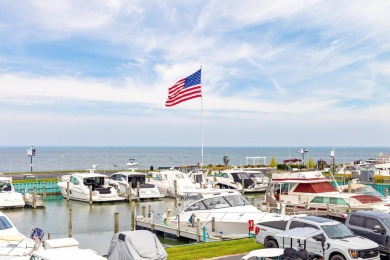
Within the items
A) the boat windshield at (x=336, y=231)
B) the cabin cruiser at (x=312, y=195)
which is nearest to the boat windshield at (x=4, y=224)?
the boat windshield at (x=336, y=231)

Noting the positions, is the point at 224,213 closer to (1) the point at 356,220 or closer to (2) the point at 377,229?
(1) the point at 356,220

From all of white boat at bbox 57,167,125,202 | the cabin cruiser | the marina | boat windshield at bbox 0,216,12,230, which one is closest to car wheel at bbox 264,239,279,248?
the marina

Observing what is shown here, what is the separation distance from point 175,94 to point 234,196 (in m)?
13.1

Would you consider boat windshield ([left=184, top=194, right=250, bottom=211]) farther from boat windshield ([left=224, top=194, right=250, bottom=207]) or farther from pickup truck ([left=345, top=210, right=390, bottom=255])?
pickup truck ([left=345, top=210, right=390, bottom=255])

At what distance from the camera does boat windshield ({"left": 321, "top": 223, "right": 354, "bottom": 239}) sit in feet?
56.6

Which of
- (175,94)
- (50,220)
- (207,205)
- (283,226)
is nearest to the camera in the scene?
(283,226)

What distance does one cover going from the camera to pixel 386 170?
64.8 meters

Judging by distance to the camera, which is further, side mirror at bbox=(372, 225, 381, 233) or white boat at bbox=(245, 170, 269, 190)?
white boat at bbox=(245, 170, 269, 190)

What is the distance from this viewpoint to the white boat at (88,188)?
45719mm

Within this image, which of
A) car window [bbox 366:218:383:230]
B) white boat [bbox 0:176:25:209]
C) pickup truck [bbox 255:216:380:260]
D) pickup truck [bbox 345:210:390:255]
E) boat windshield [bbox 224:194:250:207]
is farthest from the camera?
white boat [bbox 0:176:25:209]

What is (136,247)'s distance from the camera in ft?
50.5

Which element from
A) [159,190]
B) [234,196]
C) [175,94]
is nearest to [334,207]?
[234,196]

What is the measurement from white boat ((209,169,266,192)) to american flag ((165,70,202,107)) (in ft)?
50.8

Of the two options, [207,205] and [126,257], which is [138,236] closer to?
[126,257]
